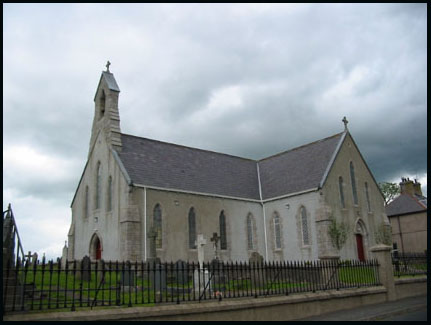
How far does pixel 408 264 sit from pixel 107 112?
22.0m

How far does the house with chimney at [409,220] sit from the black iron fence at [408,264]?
924 inches

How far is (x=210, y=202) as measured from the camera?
31406mm

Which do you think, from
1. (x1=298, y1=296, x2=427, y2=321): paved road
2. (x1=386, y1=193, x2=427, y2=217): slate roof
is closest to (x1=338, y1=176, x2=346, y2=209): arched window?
(x1=386, y1=193, x2=427, y2=217): slate roof

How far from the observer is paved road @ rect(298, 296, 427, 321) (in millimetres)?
12938

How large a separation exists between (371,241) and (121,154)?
68.5 ft

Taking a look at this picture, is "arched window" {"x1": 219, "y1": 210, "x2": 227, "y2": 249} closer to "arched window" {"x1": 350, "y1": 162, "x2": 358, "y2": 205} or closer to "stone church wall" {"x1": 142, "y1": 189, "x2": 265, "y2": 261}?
"stone church wall" {"x1": 142, "y1": 189, "x2": 265, "y2": 261}

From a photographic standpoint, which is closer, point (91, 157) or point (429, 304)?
point (429, 304)

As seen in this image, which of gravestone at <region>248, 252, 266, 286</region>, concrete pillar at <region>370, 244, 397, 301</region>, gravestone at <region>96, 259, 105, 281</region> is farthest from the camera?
concrete pillar at <region>370, 244, 397, 301</region>

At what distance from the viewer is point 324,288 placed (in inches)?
590

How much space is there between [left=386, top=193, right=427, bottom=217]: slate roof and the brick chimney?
926 mm

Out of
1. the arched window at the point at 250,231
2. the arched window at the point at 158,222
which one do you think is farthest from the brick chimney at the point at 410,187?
the arched window at the point at 158,222

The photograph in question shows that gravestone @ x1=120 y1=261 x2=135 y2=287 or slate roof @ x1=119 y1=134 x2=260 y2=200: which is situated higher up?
Answer: slate roof @ x1=119 y1=134 x2=260 y2=200

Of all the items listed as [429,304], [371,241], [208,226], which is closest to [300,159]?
[371,241]

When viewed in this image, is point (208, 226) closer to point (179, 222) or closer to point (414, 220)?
point (179, 222)
